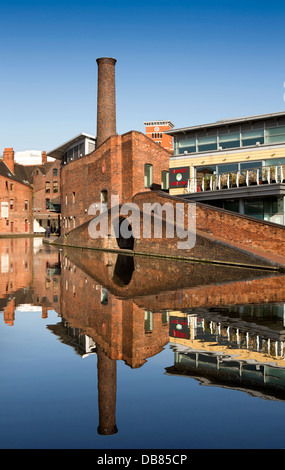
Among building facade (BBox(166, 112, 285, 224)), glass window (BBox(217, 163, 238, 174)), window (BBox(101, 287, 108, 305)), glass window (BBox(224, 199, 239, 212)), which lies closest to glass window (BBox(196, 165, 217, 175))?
building facade (BBox(166, 112, 285, 224))

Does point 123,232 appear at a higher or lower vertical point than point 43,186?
lower

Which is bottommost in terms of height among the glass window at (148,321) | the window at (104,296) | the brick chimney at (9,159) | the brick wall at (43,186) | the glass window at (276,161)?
the glass window at (148,321)

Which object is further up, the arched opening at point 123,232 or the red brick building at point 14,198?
the red brick building at point 14,198

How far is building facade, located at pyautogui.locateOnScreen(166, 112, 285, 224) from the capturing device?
20906 mm

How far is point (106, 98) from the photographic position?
34.1 m

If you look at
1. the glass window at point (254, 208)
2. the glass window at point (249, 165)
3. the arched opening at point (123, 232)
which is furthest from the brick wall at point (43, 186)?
the glass window at point (254, 208)

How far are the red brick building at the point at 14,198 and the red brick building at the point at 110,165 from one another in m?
26.1

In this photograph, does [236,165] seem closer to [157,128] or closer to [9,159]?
[9,159]

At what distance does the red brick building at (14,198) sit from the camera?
62.0m

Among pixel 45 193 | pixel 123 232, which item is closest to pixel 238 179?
pixel 123 232

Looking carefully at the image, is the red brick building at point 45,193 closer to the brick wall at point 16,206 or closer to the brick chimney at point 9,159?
the brick wall at point 16,206

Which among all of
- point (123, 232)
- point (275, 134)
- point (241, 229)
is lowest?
point (241, 229)

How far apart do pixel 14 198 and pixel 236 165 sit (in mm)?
48180
